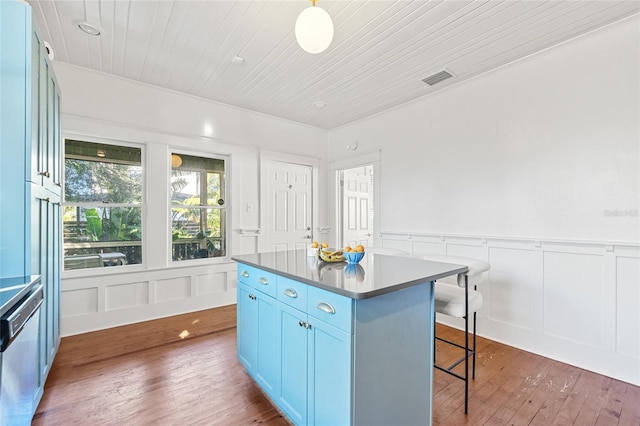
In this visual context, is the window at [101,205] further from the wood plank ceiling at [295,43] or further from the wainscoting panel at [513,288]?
the wainscoting panel at [513,288]

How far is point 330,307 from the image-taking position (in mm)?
1439

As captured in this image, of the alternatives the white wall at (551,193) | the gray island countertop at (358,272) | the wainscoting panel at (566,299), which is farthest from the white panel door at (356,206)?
the gray island countertop at (358,272)

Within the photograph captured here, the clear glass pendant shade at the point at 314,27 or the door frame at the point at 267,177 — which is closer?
the clear glass pendant shade at the point at 314,27

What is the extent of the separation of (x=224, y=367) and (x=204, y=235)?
207cm

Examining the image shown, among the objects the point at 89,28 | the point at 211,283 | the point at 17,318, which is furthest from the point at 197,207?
the point at 17,318

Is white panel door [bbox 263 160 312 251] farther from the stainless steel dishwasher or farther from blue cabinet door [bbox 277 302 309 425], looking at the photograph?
the stainless steel dishwasher

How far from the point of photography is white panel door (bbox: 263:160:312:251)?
4.61 m

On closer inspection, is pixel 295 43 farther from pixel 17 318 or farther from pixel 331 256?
pixel 17 318

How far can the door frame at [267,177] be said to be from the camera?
4492 millimetres

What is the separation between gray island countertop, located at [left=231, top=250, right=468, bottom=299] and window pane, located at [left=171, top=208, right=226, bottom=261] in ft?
6.49

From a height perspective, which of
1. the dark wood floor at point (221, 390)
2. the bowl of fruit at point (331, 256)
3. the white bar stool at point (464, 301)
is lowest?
the dark wood floor at point (221, 390)

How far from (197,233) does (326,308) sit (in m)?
3.10

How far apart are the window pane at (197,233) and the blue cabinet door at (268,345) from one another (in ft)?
7.39

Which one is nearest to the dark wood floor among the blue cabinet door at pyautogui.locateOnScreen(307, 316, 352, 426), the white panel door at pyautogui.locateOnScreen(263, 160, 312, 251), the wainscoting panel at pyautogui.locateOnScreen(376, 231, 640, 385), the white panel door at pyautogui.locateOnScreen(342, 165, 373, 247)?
the wainscoting panel at pyautogui.locateOnScreen(376, 231, 640, 385)
